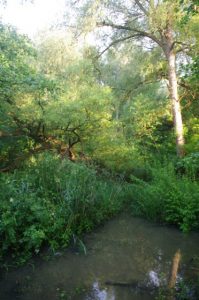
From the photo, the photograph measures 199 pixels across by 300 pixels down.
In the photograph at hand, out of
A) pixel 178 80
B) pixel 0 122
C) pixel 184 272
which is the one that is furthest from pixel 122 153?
pixel 184 272

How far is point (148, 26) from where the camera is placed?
43.2ft

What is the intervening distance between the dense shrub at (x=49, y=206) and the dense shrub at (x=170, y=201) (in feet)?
2.85

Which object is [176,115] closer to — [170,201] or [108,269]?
[170,201]

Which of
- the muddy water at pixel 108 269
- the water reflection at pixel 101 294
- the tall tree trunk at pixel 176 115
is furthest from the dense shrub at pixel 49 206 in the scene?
the tall tree trunk at pixel 176 115

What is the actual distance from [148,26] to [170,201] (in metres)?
7.88

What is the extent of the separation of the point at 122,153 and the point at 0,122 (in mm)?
4173

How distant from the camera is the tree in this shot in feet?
40.9

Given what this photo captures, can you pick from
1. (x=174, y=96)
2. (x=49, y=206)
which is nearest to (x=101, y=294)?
(x=49, y=206)

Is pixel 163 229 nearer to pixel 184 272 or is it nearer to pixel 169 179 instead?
pixel 169 179

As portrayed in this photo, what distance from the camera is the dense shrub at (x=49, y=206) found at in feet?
19.7

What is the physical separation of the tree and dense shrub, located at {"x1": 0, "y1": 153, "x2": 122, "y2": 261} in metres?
6.14

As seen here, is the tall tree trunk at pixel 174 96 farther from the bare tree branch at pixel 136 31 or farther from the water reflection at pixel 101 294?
the water reflection at pixel 101 294

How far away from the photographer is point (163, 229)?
794 centimetres

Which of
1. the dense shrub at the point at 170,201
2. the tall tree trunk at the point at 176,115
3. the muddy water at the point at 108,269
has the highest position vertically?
the tall tree trunk at the point at 176,115
